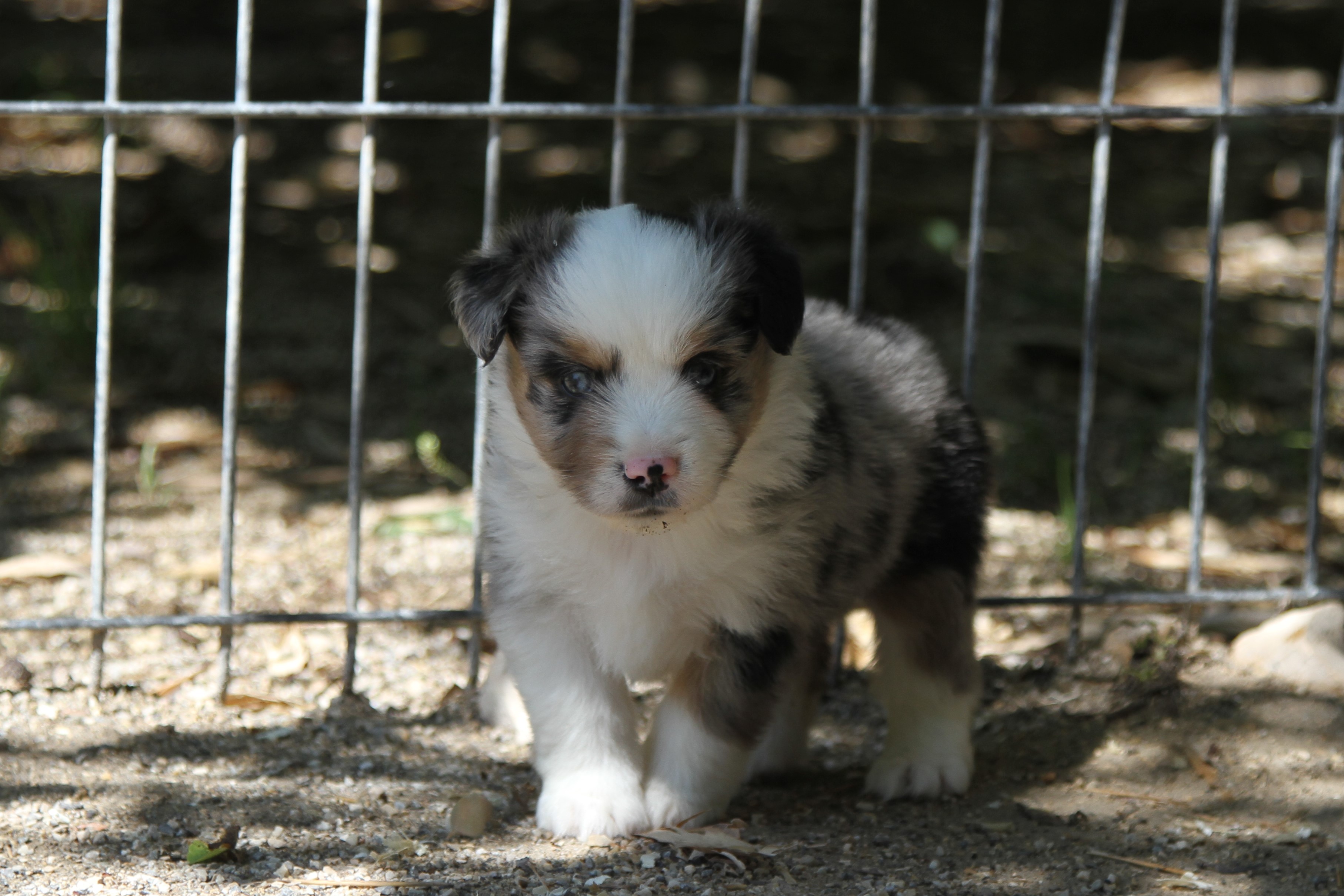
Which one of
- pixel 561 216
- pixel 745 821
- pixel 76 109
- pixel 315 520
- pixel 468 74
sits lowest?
pixel 745 821

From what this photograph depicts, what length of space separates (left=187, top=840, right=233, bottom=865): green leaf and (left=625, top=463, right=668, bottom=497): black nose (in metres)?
1.18

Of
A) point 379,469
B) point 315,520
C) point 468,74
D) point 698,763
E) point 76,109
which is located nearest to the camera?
point 698,763

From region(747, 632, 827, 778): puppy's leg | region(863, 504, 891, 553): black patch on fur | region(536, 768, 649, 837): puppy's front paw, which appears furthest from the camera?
region(747, 632, 827, 778): puppy's leg

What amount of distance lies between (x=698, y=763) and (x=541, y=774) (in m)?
0.41

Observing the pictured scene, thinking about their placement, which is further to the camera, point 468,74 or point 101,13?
point 101,13

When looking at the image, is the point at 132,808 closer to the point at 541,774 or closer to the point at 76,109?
the point at 541,774

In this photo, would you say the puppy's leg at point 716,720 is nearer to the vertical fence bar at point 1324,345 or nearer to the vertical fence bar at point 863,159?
the vertical fence bar at point 863,159

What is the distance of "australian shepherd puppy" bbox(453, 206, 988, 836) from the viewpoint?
287 cm

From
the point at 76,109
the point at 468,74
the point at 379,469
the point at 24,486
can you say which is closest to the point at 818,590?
the point at 76,109

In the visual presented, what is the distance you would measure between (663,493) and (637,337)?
0.34 metres

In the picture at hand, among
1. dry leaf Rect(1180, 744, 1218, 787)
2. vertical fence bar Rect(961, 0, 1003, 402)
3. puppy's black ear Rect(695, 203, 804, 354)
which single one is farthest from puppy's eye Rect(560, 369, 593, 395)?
dry leaf Rect(1180, 744, 1218, 787)

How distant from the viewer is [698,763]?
10.5ft

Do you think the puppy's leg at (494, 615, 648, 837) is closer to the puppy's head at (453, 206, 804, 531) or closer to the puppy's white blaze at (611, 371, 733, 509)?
the puppy's head at (453, 206, 804, 531)

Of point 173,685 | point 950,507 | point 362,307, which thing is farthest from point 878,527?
point 173,685
